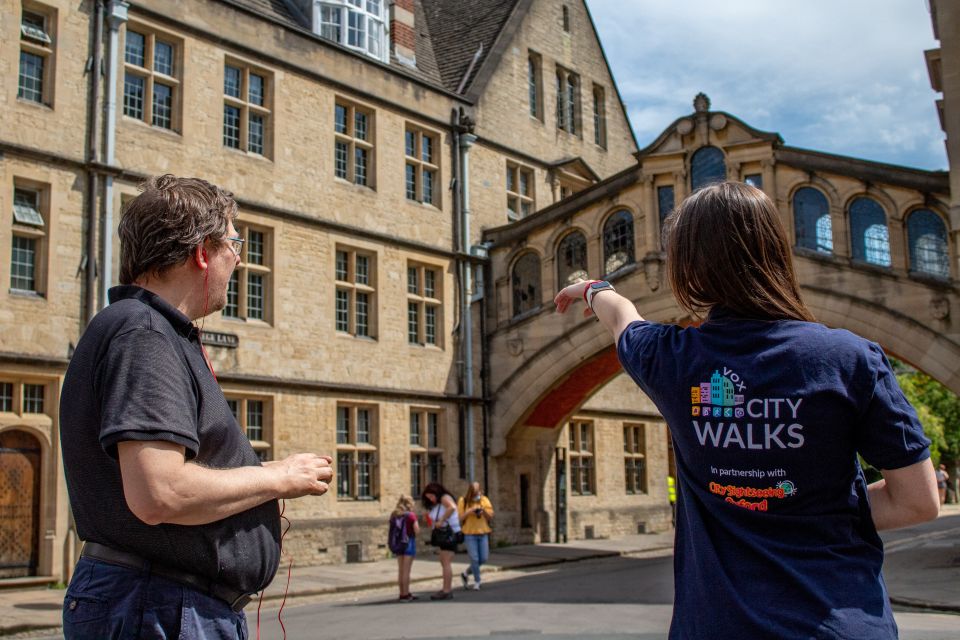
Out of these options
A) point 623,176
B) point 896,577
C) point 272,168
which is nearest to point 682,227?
point 896,577

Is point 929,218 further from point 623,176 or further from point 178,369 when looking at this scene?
point 178,369

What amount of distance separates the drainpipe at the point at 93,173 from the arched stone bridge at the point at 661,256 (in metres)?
10.2

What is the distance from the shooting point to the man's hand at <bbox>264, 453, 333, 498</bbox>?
99.7 inches

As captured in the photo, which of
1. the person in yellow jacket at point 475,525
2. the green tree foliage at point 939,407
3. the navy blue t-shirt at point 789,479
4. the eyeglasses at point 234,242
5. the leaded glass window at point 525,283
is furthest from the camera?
the green tree foliage at point 939,407

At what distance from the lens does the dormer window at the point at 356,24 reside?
72.7 ft

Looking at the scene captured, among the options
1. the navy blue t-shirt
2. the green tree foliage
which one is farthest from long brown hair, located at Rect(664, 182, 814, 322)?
the green tree foliage

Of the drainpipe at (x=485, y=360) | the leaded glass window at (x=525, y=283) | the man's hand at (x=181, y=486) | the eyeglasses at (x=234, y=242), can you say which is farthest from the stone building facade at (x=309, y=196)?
the man's hand at (x=181, y=486)

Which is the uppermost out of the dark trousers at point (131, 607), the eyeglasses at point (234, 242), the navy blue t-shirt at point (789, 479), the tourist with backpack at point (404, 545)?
the eyeglasses at point (234, 242)

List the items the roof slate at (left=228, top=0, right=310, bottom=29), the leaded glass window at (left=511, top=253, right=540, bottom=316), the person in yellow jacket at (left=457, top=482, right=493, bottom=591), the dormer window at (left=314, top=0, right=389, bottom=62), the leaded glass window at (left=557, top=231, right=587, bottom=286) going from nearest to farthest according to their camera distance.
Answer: the person in yellow jacket at (left=457, top=482, right=493, bottom=591)
the roof slate at (left=228, top=0, right=310, bottom=29)
the dormer window at (left=314, top=0, right=389, bottom=62)
the leaded glass window at (left=557, top=231, right=587, bottom=286)
the leaded glass window at (left=511, top=253, right=540, bottom=316)

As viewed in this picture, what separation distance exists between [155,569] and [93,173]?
15.7 meters

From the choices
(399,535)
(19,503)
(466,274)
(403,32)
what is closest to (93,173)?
(19,503)

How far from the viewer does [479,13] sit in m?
28.1

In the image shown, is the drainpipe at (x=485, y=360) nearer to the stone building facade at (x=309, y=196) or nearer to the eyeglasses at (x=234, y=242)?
the stone building facade at (x=309, y=196)

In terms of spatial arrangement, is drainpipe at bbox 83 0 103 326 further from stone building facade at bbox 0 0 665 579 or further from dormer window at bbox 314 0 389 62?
dormer window at bbox 314 0 389 62
